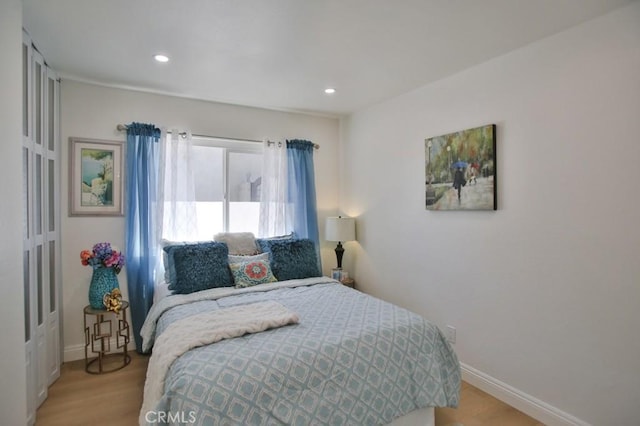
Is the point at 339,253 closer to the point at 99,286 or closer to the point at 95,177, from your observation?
the point at 99,286

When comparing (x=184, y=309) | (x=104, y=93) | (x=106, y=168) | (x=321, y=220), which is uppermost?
(x=104, y=93)

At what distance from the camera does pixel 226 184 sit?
3.79 meters

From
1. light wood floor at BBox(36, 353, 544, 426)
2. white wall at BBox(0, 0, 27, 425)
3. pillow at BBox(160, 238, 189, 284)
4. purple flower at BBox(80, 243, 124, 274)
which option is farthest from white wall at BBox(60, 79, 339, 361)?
white wall at BBox(0, 0, 27, 425)

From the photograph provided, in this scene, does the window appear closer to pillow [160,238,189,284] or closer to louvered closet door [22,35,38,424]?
pillow [160,238,189,284]

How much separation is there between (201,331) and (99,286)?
156 centimetres

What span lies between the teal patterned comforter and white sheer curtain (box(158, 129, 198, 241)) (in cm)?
127

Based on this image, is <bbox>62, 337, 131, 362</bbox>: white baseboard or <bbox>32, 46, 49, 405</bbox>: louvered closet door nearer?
<bbox>32, 46, 49, 405</bbox>: louvered closet door

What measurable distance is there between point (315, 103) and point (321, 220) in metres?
1.42

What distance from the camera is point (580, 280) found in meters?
2.13

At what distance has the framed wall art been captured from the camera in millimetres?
2605

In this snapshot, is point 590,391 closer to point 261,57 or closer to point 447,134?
point 447,134

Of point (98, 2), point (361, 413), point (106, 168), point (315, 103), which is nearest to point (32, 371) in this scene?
point (106, 168)

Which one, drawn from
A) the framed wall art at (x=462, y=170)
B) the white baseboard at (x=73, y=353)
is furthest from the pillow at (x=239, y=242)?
the framed wall art at (x=462, y=170)

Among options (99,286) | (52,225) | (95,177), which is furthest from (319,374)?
(95,177)
